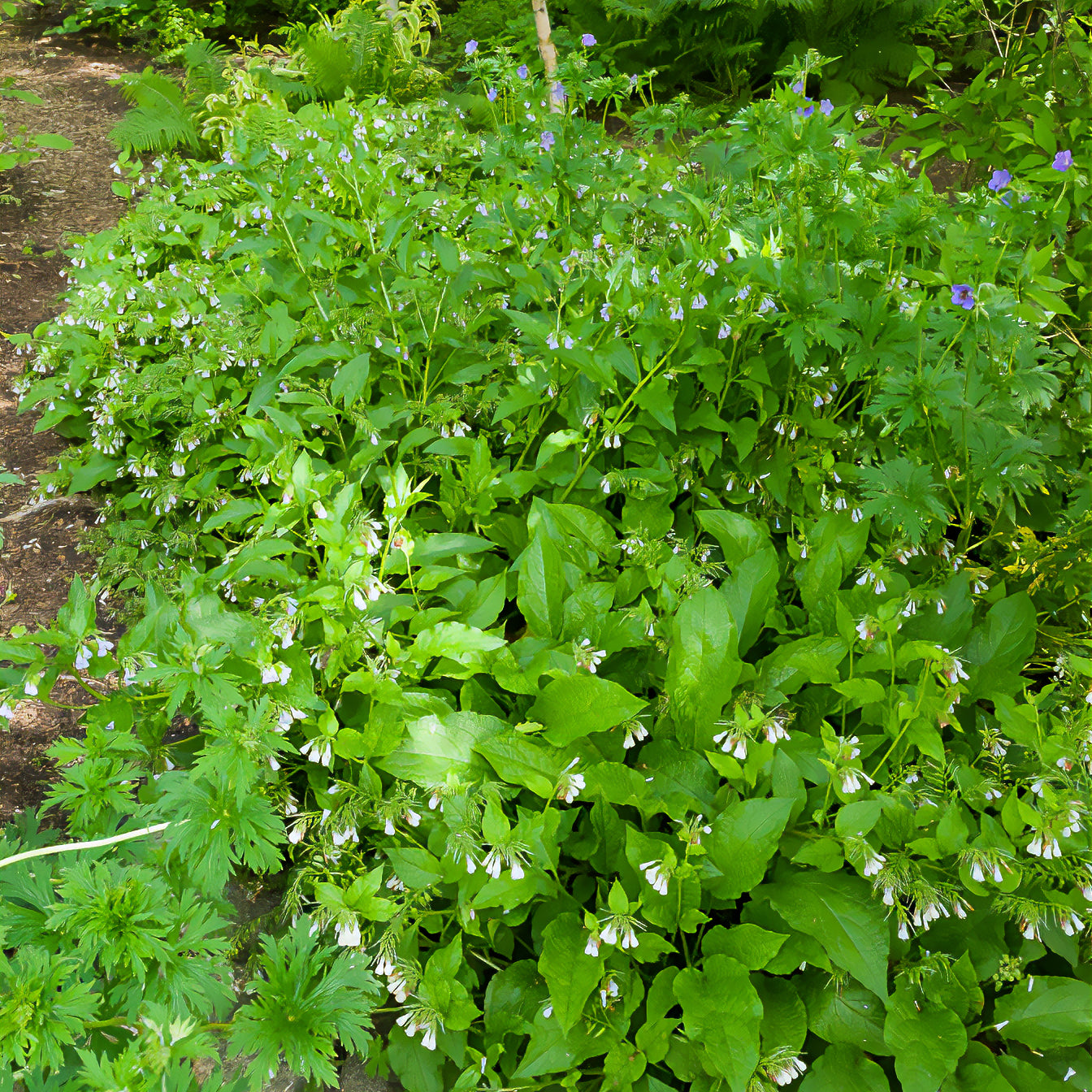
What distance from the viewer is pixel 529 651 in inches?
81.6

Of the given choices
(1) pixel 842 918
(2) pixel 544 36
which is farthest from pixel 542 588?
(2) pixel 544 36

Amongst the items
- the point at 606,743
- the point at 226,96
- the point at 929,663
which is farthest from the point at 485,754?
the point at 226,96

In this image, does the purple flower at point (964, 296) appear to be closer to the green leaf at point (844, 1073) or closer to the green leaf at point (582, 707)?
the green leaf at point (582, 707)

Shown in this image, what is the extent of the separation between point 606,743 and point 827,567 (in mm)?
753

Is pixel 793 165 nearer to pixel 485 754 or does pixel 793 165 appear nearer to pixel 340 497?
pixel 340 497

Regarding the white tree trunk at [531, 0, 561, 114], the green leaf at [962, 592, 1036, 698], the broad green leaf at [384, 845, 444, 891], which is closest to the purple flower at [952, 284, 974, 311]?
the green leaf at [962, 592, 1036, 698]

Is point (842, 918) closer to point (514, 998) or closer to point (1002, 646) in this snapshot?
point (514, 998)

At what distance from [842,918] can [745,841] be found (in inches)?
9.4

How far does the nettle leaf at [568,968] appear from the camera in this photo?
161 centimetres

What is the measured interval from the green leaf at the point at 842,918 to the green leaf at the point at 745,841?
0.09 metres

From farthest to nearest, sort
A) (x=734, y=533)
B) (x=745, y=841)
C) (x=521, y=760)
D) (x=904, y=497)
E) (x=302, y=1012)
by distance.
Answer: (x=734, y=533) → (x=904, y=497) → (x=521, y=760) → (x=745, y=841) → (x=302, y=1012)

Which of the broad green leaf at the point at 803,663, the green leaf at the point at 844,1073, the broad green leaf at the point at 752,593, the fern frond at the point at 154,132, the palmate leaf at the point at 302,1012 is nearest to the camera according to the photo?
the palmate leaf at the point at 302,1012

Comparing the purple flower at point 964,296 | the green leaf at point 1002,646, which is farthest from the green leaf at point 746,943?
the purple flower at point 964,296

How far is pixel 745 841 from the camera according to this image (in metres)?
1.72
